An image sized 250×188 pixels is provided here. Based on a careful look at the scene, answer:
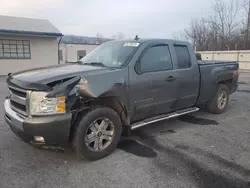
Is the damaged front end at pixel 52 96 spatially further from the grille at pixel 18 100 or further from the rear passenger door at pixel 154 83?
the rear passenger door at pixel 154 83

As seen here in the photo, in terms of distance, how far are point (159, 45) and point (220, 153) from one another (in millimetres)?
2282

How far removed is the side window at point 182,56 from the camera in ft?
15.6

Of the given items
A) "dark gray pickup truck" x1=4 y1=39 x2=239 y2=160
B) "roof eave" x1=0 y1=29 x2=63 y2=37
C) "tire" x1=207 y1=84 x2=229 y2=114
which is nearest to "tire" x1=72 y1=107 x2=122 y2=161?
"dark gray pickup truck" x1=4 y1=39 x2=239 y2=160

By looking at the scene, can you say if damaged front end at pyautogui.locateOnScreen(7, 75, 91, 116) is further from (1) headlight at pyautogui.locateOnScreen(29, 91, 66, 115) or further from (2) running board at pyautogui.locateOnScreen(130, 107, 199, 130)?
(2) running board at pyautogui.locateOnScreen(130, 107, 199, 130)

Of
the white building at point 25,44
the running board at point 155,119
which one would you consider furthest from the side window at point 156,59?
the white building at point 25,44

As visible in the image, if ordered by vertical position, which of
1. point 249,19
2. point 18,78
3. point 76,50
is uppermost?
point 249,19

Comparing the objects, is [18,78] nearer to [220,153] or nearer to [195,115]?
[220,153]

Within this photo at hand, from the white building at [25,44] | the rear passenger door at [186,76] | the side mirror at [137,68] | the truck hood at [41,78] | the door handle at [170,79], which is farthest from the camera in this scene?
the white building at [25,44]

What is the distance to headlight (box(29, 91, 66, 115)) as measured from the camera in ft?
9.85

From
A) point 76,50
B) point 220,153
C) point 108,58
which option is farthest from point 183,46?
point 76,50

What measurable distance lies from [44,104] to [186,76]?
300 cm

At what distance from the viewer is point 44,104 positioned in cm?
301

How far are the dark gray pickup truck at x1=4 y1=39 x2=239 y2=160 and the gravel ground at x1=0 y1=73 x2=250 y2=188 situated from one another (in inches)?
14.9

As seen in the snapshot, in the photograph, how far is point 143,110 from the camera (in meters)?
4.12
